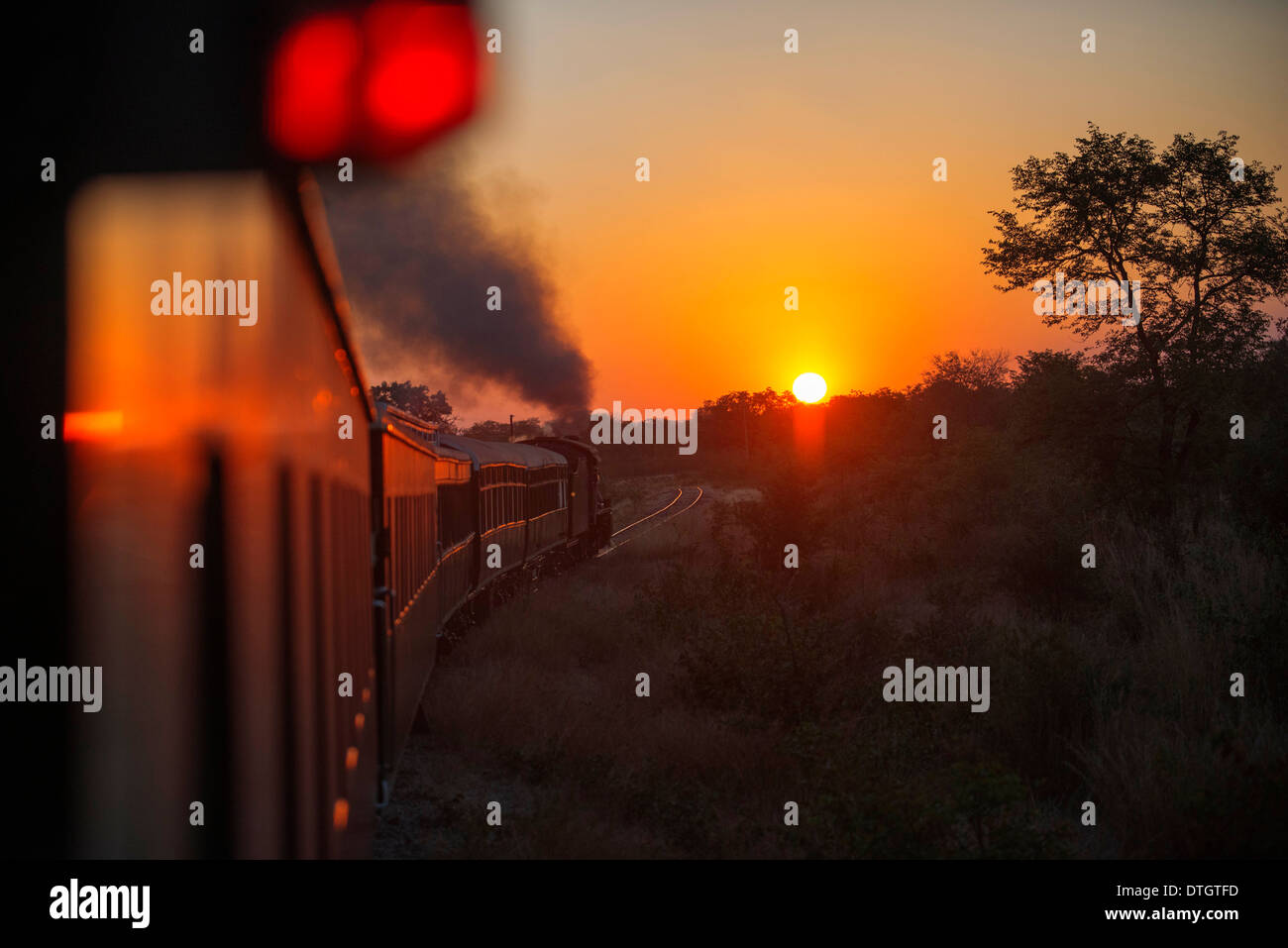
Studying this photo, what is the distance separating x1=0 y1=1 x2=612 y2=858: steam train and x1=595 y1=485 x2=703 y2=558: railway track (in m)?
23.7

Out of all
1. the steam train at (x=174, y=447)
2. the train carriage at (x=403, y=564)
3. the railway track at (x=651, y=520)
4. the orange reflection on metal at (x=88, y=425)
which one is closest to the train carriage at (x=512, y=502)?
the train carriage at (x=403, y=564)

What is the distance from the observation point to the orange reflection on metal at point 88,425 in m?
1.65

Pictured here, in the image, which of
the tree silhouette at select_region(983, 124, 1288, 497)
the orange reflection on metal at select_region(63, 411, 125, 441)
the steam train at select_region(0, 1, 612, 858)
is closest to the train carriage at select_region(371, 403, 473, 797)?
the steam train at select_region(0, 1, 612, 858)

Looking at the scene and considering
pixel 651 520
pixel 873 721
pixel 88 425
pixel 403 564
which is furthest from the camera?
pixel 651 520

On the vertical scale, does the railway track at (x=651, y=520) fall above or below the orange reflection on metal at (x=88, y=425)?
below

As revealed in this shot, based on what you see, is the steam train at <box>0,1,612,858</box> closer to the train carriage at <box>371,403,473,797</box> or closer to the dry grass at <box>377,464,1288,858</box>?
the train carriage at <box>371,403,473,797</box>

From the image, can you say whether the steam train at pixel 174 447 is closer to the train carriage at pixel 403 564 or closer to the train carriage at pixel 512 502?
the train carriage at pixel 403 564

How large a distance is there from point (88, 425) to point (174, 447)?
15cm

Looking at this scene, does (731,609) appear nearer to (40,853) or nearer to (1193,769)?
(1193,769)

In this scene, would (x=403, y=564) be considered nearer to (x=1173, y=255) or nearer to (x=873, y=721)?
(x=873, y=721)

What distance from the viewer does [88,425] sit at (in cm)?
166

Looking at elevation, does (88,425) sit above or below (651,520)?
above

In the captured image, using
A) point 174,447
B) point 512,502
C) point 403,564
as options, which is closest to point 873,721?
point 403,564
